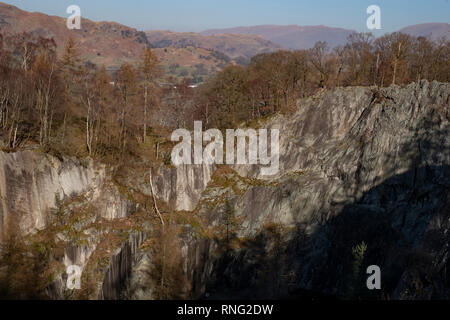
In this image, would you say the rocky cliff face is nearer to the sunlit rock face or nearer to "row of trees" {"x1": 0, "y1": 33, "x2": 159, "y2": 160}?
the sunlit rock face

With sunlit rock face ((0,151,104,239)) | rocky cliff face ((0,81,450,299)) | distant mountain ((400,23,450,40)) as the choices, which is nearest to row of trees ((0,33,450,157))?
sunlit rock face ((0,151,104,239))

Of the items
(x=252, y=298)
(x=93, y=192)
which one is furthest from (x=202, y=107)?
(x=252, y=298)

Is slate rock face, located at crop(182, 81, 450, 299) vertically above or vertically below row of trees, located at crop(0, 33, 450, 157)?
below

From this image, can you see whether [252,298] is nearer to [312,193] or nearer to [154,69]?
[312,193]

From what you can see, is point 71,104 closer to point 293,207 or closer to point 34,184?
point 34,184

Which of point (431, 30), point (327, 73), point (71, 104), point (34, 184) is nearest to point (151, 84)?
point (71, 104)

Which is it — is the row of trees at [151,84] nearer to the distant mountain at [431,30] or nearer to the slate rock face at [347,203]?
the slate rock face at [347,203]

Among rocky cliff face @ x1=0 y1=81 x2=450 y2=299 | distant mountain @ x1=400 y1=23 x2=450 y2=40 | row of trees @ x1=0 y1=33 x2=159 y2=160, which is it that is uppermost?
distant mountain @ x1=400 y1=23 x2=450 y2=40
